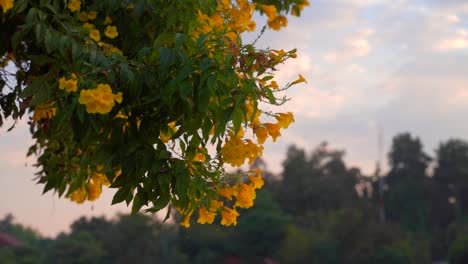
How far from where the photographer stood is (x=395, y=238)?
35688mm


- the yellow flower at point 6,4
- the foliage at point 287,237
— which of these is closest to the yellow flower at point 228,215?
the yellow flower at point 6,4

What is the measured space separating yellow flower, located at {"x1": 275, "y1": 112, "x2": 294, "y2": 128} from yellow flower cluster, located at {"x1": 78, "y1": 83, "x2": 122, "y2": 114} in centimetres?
65

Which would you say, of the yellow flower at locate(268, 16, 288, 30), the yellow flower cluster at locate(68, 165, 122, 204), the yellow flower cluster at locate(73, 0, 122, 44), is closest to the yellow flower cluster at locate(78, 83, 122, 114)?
the yellow flower cluster at locate(73, 0, 122, 44)

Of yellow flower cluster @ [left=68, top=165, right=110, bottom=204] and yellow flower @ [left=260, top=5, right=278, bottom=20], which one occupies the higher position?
yellow flower @ [left=260, top=5, right=278, bottom=20]

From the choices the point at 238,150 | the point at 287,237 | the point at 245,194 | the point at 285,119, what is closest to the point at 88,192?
the point at 245,194

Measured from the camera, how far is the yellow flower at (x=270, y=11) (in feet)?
17.3

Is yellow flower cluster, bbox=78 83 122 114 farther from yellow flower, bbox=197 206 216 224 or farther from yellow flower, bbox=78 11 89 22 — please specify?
yellow flower, bbox=78 11 89 22

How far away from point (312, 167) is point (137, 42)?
154 ft

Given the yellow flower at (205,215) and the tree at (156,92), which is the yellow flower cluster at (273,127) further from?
the yellow flower at (205,215)

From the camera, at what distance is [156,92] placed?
2.89 metres

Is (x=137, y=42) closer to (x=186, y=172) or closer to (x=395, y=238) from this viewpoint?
(x=186, y=172)

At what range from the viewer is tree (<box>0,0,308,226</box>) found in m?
2.85

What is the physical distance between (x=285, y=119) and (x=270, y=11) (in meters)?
2.44

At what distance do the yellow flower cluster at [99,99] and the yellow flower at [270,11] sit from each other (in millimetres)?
2508
